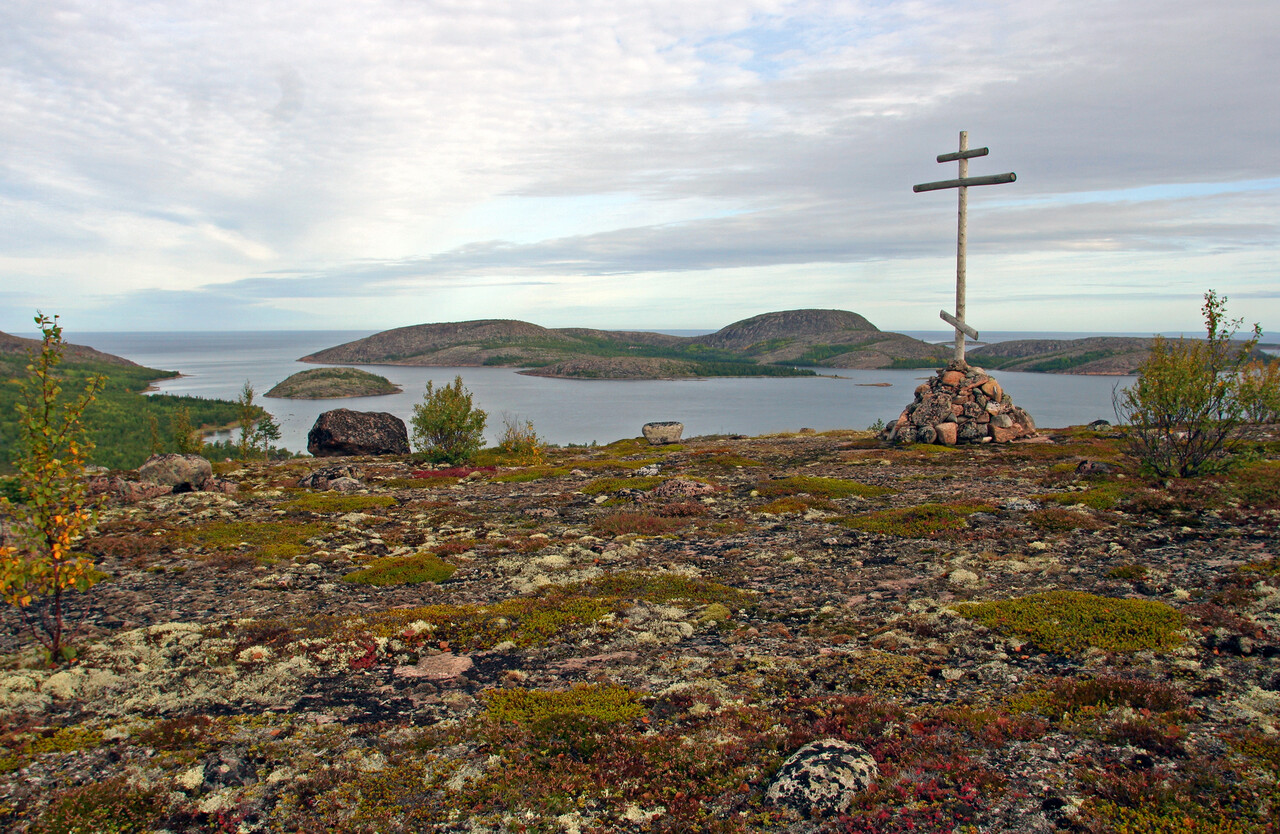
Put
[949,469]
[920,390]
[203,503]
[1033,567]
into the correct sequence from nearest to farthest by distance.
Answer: [1033,567] → [203,503] → [949,469] → [920,390]

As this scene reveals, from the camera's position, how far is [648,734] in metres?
6.68

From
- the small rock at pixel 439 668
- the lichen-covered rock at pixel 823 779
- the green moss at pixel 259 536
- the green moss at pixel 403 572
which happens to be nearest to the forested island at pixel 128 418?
the green moss at pixel 259 536

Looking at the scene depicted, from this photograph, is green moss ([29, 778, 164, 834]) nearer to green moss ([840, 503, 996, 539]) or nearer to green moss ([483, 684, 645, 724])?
green moss ([483, 684, 645, 724])

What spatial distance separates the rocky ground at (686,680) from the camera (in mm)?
5531

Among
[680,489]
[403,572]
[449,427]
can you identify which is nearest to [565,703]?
[403,572]

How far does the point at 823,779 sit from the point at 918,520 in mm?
11047

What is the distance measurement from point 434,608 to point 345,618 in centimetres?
136

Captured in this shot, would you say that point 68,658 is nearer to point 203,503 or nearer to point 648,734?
point 648,734

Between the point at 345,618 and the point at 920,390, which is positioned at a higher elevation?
the point at 920,390

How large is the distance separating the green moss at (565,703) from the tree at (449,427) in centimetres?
2907

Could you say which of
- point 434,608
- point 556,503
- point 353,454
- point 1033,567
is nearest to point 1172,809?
point 1033,567

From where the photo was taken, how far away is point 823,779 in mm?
5629

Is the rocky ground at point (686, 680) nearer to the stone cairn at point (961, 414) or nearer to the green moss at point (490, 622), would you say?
the green moss at point (490, 622)

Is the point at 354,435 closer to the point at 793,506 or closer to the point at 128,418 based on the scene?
the point at 793,506
